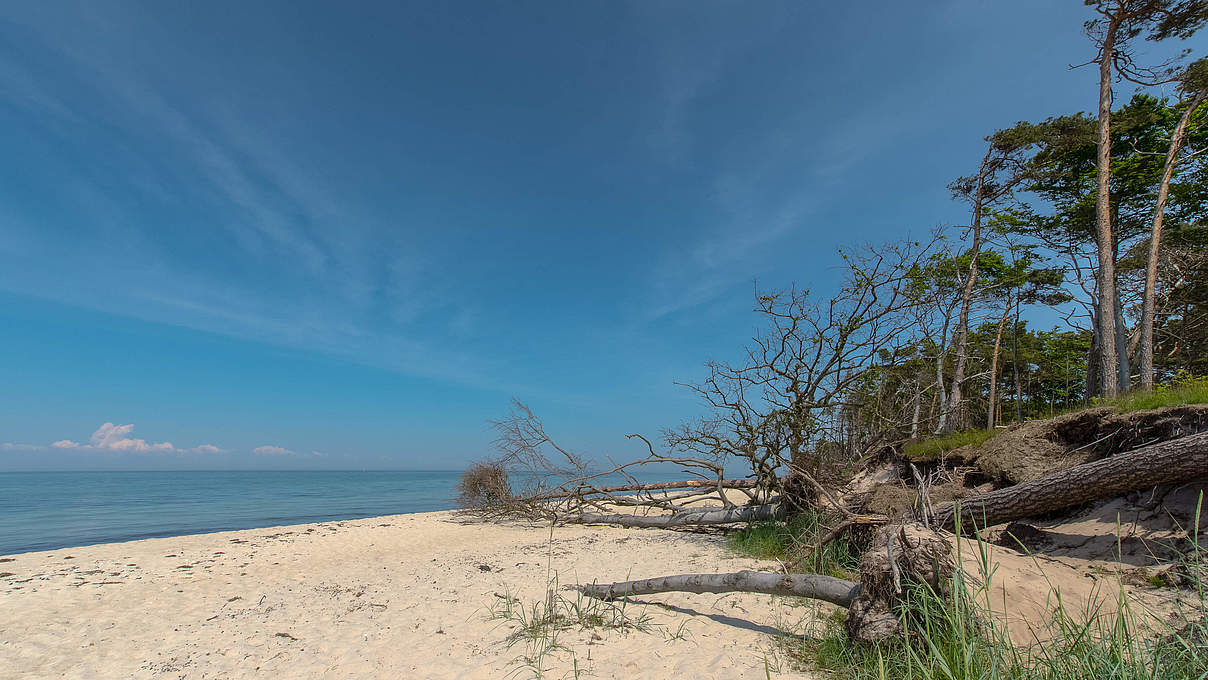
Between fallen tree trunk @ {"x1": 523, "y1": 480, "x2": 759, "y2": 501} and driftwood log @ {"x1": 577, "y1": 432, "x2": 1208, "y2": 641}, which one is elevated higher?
driftwood log @ {"x1": 577, "y1": 432, "x2": 1208, "y2": 641}

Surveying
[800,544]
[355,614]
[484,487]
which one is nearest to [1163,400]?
[800,544]

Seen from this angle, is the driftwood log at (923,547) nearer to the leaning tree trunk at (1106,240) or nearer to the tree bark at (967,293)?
the leaning tree trunk at (1106,240)

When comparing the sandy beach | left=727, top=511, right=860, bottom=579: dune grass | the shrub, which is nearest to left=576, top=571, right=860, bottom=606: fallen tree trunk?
the sandy beach

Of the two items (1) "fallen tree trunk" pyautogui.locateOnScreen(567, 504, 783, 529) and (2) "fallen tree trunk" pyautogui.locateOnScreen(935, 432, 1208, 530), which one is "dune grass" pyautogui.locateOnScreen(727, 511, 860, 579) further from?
(2) "fallen tree trunk" pyautogui.locateOnScreen(935, 432, 1208, 530)

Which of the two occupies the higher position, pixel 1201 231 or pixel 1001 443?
pixel 1201 231

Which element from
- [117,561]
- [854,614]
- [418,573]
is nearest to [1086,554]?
[854,614]

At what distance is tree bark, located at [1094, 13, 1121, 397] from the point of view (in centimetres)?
1241

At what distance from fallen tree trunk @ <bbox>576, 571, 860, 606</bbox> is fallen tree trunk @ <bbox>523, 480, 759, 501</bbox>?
5046 mm

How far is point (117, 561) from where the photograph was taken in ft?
31.1

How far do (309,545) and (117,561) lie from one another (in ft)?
10.4

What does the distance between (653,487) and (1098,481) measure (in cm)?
764

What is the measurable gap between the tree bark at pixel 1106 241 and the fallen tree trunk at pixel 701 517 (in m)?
9.24

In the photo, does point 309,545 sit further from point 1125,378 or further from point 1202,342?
A: point 1202,342

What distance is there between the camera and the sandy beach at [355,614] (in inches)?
173
